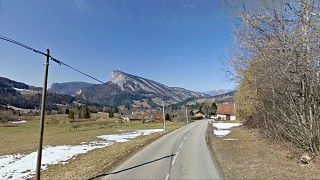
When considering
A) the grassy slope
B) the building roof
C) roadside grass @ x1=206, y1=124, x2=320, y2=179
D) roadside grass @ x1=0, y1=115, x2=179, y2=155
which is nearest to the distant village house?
the building roof

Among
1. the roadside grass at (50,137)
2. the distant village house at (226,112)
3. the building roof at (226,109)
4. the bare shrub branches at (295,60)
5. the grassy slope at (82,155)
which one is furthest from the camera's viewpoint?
the building roof at (226,109)

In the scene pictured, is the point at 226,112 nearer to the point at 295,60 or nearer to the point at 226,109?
the point at 226,109

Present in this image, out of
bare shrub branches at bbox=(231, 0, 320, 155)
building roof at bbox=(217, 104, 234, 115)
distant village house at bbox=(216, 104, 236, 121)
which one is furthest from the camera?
building roof at bbox=(217, 104, 234, 115)

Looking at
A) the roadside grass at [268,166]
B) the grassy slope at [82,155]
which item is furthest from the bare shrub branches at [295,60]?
the grassy slope at [82,155]

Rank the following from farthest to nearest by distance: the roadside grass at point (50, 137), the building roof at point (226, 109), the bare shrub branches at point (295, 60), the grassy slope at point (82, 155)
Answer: the building roof at point (226, 109) → the roadside grass at point (50, 137) → the grassy slope at point (82, 155) → the bare shrub branches at point (295, 60)

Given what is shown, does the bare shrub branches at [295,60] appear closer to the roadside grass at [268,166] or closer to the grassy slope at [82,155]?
the roadside grass at [268,166]

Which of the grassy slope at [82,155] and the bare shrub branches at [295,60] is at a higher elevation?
the bare shrub branches at [295,60]

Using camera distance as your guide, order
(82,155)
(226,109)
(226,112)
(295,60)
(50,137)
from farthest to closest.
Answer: (226,109) < (226,112) < (50,137) < (82,155) < (295,60)

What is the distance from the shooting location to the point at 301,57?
548 inches

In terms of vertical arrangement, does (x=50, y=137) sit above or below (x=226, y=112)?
below

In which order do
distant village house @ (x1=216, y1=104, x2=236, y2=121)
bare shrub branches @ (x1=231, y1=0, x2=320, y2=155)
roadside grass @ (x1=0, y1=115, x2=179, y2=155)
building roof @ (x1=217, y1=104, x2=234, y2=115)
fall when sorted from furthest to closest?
building roof @ (x1=217, y1=104, x2=234, y2=115), distant village house @ (x1=216, y1=104, x2=236, y2=121), roadside grass @ (x1=0, y1=115, x2=179, y2=155), bare shrub branches @ (x1=231, y1=0, x2=320, y2=155)

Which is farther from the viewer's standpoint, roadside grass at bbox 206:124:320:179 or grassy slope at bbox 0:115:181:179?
grassy slope at bbox 0:115:181:179

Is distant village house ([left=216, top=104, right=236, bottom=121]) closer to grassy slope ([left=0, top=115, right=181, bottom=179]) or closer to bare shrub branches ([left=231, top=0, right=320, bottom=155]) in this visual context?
grassy slope ([left=0, top=115, right=181, bottom=179])

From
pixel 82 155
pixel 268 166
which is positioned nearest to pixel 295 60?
pixel 268 166
